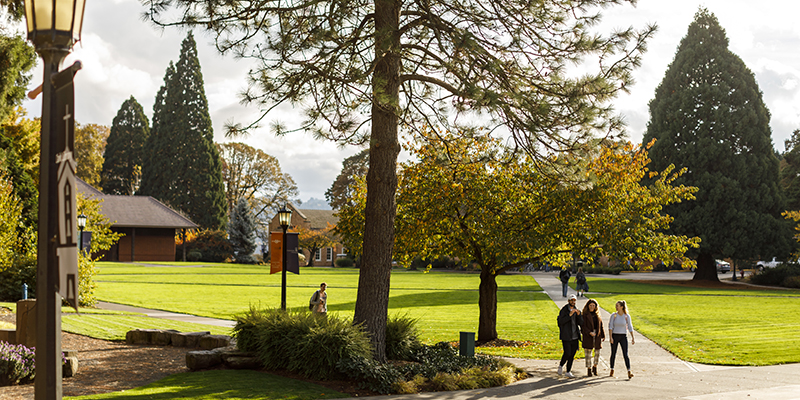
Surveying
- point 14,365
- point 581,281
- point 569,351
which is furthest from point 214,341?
point 581,281

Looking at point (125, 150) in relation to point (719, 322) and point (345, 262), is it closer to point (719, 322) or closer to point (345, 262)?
point (345, 262)

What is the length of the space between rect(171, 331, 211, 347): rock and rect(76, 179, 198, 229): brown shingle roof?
47718 mm

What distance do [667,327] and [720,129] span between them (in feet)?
96.0

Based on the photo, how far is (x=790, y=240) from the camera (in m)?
44.2

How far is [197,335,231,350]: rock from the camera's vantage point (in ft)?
44.0

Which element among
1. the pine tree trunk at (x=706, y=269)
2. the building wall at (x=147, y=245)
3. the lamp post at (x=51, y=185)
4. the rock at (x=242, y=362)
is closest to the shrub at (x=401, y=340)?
the rock at (x=242, y=362)

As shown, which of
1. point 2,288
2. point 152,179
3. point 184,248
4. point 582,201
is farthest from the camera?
point 152,179

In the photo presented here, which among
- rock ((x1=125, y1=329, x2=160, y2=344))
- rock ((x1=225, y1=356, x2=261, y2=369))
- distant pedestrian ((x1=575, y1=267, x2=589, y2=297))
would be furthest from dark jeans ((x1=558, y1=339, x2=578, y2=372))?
distant pedestrian ((x1=575, y1=267, x2=589, y2=297))

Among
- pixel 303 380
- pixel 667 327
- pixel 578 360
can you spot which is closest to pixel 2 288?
pixel 303 380

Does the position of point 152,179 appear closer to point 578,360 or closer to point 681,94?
point 681,94

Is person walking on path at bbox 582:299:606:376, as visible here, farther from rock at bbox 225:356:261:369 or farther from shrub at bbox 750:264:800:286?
shrub at bbox 750:264:800:286

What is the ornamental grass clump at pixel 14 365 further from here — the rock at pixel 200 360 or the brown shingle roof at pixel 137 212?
the brown shingle roof at pixel 137 212

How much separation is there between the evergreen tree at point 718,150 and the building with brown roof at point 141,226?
4363 centimetres

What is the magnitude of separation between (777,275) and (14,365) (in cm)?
4820
